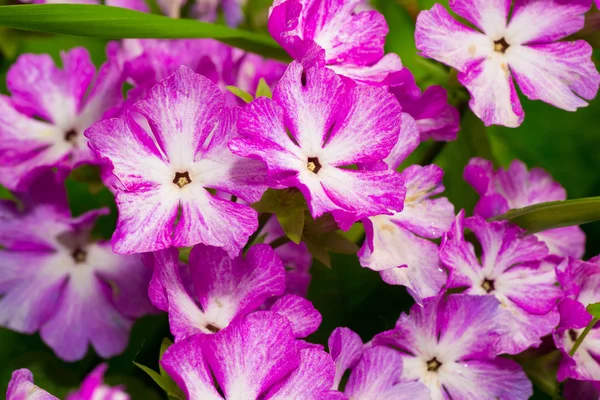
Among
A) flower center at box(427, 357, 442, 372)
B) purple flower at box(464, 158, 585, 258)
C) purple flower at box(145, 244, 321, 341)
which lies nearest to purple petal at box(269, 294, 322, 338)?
purple flower at box(145, 244, 321, 341)

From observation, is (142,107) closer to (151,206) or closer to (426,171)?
(151,206)

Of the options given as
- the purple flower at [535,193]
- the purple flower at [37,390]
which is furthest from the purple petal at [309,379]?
the purple flower at [535,193]

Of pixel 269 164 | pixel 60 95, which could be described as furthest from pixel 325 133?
pixel 60 95

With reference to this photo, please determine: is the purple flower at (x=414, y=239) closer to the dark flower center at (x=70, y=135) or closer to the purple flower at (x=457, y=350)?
the purple flower at (x=457, y=350)

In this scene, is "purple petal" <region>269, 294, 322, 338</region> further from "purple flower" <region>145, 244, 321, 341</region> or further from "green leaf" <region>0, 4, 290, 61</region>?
"green leaf" <region>0, 4, 290, 61</region>

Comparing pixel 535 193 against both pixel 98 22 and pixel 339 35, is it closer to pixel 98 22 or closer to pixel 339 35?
pixel 339 35

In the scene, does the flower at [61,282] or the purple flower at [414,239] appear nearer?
the purple flower at [414,239]
